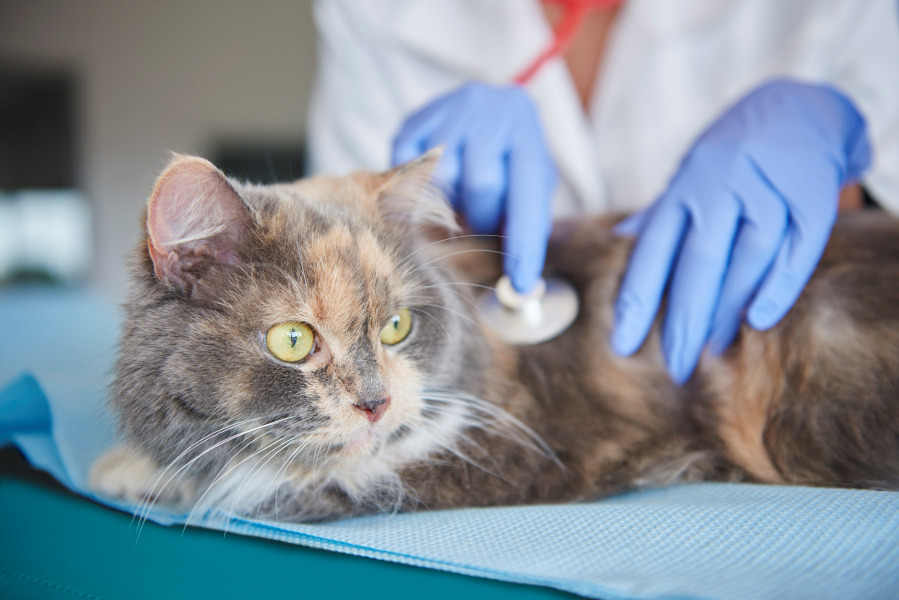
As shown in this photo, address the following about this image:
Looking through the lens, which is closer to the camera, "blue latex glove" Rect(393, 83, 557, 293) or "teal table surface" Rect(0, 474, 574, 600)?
"teal table surface" Rect(0, 474, 574, 600)

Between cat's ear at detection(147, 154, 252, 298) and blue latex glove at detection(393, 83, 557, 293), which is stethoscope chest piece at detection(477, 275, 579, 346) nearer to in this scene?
blue latex glove at detection(393, 83, 557, 293)

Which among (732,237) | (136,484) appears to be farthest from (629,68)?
(136,484)

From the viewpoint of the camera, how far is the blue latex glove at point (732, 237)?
3.38ft

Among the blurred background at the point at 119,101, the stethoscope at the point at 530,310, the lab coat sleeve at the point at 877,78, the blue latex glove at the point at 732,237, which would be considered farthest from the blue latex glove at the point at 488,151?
the blurred background at the point at 119,101

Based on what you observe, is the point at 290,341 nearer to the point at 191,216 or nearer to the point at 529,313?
the point at 191,216

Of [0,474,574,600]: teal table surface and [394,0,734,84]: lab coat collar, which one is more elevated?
[394,0,734,84]: lab coat collar

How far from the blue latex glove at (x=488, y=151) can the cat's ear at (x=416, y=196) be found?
113 mm

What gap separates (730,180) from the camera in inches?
43.3

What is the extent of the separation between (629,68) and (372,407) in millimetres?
1263

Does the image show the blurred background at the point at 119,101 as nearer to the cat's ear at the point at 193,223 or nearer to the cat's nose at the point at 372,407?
the cat's ear at the point at 193,223

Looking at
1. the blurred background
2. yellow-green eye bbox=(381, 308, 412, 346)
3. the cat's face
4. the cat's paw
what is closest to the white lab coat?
yellow-green eye bbox=(381, 308, 412, 346)

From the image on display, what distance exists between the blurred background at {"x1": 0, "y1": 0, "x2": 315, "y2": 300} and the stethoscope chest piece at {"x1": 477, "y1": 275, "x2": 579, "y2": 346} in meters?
5.06

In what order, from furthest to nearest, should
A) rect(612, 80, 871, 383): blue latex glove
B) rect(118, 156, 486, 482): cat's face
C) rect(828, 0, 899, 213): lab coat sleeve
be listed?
1. rect(828, 0, 899, 213): lab coat sleeve
2. rect(612, 80, 871, 383): blue latex glove
3. rect(118, 156, 486, 482): cat's face

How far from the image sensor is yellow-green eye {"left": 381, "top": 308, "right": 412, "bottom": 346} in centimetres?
90
